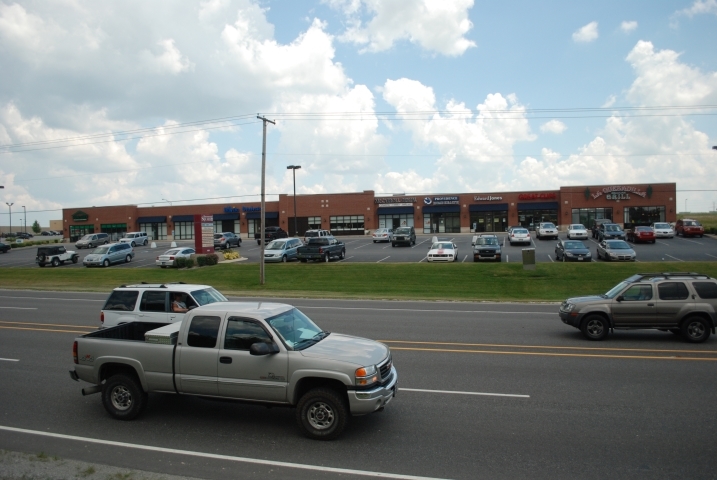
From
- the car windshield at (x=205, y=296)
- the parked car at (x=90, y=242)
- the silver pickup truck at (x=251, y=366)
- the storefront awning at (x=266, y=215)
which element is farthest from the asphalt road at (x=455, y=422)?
the storefront awning at (x=266, y=215)

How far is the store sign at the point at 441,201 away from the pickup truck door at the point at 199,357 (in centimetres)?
6871

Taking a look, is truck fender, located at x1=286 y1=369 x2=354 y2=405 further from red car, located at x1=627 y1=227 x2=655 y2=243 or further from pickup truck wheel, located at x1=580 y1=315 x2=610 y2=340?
red car, located at x1=627 y1=227 x2=655 y2=243

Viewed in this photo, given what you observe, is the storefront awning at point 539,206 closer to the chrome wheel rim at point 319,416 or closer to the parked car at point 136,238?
the parked car at point 136,238

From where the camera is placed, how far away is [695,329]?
1323cm

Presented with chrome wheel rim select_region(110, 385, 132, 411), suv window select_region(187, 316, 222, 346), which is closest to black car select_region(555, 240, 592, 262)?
suv window select_region(187, 316, 222, 346)

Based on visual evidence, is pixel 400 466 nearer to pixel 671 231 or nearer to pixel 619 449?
pixel 619 449

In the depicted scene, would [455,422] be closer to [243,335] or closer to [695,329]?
[243,335]

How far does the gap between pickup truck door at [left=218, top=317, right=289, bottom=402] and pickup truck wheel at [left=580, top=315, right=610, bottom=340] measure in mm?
9312

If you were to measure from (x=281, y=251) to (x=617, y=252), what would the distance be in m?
23.1

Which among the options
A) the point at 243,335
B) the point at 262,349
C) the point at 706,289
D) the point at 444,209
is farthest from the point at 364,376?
the point at 444,209

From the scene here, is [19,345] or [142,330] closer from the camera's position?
[142,330]

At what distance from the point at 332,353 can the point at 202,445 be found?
6.76ft

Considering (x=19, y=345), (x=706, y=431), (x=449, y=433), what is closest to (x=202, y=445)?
(x=449, y=433)

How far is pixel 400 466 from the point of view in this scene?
20.7ft
